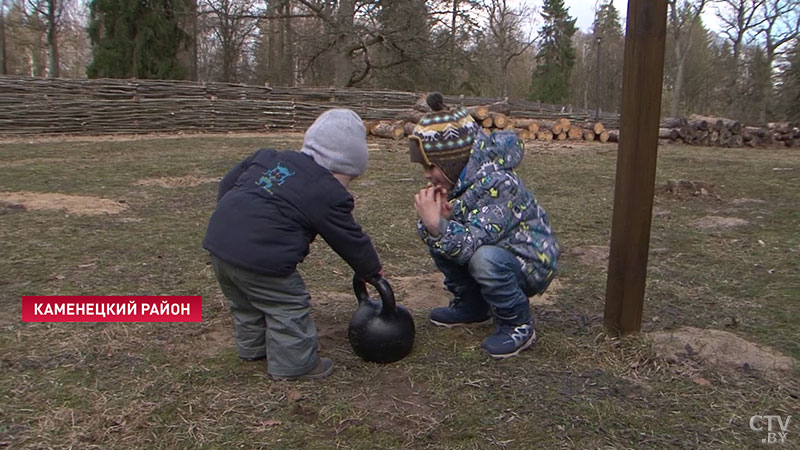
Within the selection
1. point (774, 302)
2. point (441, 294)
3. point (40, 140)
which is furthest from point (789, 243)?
point (40, 140)

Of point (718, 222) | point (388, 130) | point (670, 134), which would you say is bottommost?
point (718, 222)

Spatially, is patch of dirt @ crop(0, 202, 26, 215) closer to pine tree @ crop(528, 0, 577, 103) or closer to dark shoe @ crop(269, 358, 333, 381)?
dark shoe @ crop(269, 358, 333, 381)

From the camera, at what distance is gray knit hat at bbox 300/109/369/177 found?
2.67m

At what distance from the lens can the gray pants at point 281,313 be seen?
8.77ft

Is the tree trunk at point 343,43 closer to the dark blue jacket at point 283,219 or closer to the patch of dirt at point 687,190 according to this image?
the patch of dirt at point 687,190

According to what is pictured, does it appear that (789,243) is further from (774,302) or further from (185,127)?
(185,127)

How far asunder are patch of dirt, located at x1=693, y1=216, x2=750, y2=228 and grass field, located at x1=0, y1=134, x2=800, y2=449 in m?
0.20

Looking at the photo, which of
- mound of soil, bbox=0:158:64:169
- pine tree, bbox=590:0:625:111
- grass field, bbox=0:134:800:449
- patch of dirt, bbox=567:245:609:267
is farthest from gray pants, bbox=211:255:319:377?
pine tree, bbox=590:0:625:111

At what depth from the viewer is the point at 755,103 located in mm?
28703

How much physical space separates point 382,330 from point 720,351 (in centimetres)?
170

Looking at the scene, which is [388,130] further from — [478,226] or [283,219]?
[283,219]

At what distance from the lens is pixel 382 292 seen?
2811 mm

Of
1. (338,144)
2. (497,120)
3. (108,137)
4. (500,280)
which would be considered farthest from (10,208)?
(497,120)

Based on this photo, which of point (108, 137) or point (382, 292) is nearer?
point (382, 292)
